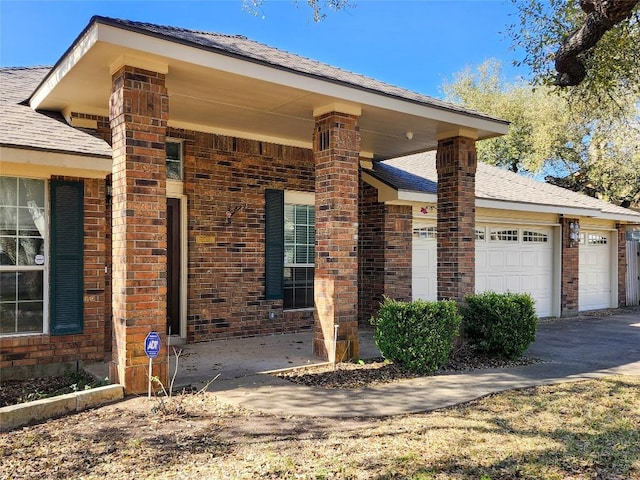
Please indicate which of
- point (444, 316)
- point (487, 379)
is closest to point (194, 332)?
point (444, 316)

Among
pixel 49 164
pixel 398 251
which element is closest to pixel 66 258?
pixel 49 164

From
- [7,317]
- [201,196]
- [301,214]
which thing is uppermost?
[201,196]

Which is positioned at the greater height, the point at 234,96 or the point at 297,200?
the point at 234,96

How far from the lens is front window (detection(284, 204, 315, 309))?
31.6 ft

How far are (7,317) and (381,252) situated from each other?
6.55 meters

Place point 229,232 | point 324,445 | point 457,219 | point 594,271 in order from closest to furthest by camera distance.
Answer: point 324,445 → point 457,219 → point 229,232 → point 594,271

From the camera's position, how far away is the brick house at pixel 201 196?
5328 mm

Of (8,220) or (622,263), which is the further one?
(622,263)

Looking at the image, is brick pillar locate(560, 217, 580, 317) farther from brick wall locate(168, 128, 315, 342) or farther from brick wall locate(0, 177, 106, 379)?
brick wall locate(0, 177, 106, 379)

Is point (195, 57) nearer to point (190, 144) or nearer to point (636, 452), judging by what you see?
point (190, 144)

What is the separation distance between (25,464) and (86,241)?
366 centimetres

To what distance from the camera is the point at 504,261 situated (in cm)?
1274

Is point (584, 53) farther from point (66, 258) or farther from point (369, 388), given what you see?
point (66, 258)

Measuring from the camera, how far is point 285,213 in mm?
9617
